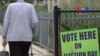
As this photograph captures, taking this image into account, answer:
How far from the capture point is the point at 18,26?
28.2 ft

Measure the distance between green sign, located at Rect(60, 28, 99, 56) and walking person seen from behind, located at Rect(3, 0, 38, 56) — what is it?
122 cm

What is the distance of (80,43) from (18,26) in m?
1.55

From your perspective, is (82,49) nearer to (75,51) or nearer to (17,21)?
(75,51)

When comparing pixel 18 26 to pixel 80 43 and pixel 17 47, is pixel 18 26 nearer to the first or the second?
pixel 17 47

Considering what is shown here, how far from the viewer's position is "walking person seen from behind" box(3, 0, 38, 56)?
8578mm

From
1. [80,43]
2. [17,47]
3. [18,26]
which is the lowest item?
[17,47]

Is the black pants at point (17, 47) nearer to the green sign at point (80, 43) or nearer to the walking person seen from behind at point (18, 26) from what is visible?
the walking person seen from behind at point (18, 26)

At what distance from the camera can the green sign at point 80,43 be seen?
297 inches

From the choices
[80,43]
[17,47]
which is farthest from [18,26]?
[80,43]

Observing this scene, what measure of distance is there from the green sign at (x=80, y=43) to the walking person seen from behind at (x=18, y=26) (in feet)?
4.00

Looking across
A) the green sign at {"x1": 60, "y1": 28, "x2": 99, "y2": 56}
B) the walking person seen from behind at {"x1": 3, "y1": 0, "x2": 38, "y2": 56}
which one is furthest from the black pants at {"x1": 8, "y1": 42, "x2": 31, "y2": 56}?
the green sign at {"x1": 60, "y1": 28, "x2": 99, "y2": 56}

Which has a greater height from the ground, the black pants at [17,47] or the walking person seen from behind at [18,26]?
the walking person seen from behind at [18,26]

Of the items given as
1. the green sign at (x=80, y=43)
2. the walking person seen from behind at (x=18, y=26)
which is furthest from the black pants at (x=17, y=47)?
the green sign at (x=80, y=43)

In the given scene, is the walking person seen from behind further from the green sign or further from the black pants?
the green sign
